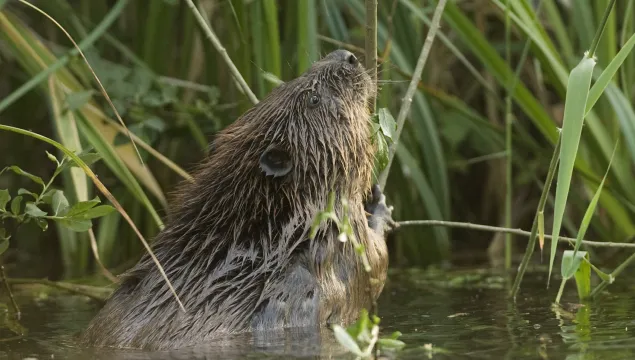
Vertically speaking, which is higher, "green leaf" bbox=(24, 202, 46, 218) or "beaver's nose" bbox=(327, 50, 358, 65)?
"beaver's nose" bbox=(327, 50, 358, 65)

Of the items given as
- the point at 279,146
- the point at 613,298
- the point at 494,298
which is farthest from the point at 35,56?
the point at 613,298

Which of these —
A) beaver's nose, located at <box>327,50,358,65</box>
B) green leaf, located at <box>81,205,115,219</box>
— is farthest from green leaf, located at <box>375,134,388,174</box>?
green leaf, located at <box>81,205,115,219</box>

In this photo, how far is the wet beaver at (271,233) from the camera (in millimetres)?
3398

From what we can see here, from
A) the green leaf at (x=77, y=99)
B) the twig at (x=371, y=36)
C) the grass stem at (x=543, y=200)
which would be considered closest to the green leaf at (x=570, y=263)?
the grass stem at (x=543, y=200)

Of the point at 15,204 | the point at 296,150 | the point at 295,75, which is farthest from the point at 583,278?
the point at 15,204

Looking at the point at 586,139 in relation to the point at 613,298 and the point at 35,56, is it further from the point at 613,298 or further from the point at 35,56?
the point at 35,56

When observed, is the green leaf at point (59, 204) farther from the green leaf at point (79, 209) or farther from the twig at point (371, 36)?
the twig at point (371, 36)

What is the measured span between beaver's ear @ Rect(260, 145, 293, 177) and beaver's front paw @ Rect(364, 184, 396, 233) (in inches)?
15.8

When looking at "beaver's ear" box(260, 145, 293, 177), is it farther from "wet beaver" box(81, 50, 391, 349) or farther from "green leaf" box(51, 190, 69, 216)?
"green leaf" box(51, 190, 69, 216)

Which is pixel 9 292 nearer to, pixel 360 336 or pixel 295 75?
pixel 295 75

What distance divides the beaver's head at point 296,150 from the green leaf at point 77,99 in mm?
782

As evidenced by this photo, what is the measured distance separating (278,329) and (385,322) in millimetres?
497

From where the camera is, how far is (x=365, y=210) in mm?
4027

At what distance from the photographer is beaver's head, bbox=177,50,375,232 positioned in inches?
146
